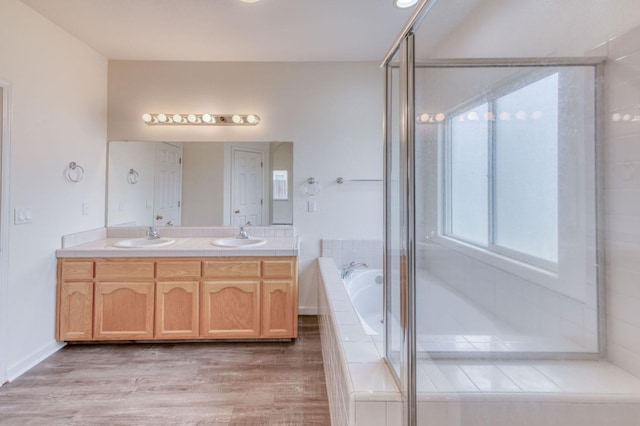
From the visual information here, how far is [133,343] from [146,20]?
256 centimetres

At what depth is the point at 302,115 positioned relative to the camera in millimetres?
3182

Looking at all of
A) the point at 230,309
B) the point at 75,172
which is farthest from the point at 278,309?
the point at 75,172

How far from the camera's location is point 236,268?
2592mm

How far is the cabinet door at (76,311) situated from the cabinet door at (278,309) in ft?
4.52

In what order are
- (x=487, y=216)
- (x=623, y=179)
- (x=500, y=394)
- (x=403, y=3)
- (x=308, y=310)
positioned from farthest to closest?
(x=308, y=310) → (x=403, y=3) → (x=487, y=216) → (x=500, y=394) → (x=623, y=179)

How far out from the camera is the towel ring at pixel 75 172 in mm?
2616

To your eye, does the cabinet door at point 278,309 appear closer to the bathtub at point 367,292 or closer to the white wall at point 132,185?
the bathtub at point 367,292

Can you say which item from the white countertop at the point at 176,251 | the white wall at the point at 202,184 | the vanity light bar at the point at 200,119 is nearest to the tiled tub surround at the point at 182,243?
the white countertop at the point at 176,251

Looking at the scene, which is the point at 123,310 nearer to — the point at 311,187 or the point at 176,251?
the point at 176,251

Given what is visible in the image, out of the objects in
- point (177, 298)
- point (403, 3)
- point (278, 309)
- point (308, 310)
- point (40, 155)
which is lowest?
point (308, 310)

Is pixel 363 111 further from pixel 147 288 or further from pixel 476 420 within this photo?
pixel 476 420

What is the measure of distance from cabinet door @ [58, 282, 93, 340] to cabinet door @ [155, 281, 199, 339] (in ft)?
1.73

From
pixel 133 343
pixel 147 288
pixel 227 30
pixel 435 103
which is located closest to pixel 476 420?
pixel 435 103

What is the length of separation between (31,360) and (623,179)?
11.2 feet
